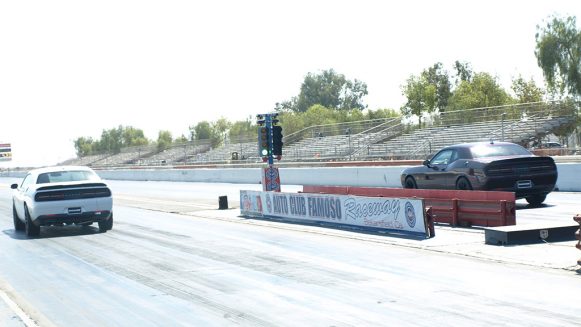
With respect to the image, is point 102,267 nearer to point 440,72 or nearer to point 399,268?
point 399,268

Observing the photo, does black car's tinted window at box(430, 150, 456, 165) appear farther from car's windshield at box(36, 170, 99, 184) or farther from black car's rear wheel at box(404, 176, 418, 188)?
car's windshield at box(36, 170, 99, 184)

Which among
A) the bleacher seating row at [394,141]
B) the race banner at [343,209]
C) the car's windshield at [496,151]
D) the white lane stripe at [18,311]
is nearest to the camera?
the white lane stripe at [18,311]

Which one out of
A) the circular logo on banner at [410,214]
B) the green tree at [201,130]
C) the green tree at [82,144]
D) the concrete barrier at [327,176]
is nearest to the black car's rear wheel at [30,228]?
the circular logo on banner at [410,214]

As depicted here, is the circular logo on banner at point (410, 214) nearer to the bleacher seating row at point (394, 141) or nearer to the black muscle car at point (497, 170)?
the black muscle car at point (497, 170)

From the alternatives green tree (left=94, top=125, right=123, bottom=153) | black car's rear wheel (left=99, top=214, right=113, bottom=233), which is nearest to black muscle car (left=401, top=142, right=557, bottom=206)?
black car's rear wheel (left=99, top=214, right=113, bottom=233)

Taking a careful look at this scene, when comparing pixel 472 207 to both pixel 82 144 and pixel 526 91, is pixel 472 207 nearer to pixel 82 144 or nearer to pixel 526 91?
pixel 526 91

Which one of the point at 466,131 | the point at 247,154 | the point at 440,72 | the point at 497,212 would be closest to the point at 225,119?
the point at 440,72

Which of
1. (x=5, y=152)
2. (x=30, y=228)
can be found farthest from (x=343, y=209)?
(x=5, y=152)

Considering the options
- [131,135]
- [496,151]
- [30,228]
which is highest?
[131,135]

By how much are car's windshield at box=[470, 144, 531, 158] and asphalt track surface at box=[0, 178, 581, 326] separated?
7.16ft

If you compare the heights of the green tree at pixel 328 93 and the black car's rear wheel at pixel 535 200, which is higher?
the green tree at pixel 328 93

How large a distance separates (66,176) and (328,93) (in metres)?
147

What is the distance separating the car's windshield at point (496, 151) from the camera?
67.5ft

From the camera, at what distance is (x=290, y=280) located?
37.3ft
